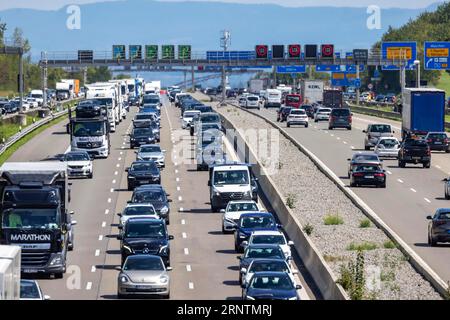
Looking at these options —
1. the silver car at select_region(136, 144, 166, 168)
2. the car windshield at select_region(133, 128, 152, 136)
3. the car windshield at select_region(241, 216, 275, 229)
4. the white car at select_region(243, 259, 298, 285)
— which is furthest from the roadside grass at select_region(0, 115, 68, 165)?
the white car at select_region(243, 259, 298, 285)

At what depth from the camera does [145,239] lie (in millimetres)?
36750

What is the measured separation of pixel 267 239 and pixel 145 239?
11.0ft

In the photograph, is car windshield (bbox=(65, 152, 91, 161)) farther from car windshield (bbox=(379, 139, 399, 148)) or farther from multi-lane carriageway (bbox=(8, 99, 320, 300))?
car windshield (bbox=(379, 139, 399, 148))

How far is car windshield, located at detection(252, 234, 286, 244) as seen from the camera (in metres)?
36.1

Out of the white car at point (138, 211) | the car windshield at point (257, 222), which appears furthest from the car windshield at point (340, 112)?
the car windshield at point (257, 222)

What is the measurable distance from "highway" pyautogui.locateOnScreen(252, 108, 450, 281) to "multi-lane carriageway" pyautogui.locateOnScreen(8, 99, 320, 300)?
4197 millimetres

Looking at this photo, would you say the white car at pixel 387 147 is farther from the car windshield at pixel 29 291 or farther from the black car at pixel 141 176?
the car windshield at pixel 29 291

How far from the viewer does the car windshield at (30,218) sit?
113 feet

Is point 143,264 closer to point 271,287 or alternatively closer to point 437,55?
point 271,287

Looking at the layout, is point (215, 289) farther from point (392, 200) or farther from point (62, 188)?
point (392, 200)

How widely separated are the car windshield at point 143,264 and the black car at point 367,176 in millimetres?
27188

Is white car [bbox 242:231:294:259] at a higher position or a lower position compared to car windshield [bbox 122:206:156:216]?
higher

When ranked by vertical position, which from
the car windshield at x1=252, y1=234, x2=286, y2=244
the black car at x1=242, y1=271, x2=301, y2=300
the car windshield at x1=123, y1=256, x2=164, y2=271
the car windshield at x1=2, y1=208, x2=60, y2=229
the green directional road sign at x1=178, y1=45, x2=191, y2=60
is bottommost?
the car windshield at x1=252, y1=234, x2=286, y2=244
